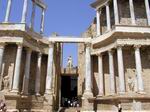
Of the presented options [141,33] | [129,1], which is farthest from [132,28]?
[129,1]

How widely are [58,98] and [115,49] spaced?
9620mm

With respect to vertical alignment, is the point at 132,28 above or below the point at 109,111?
above

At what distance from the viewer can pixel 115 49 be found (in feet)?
79.0

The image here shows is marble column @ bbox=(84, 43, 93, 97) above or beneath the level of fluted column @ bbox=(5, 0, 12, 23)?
beneath

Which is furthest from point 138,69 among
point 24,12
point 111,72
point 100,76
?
point 24,12

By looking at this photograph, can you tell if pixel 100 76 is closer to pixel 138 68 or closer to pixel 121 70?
pixel 121 70

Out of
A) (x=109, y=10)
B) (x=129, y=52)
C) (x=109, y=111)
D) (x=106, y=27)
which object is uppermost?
(x=109, y=10)

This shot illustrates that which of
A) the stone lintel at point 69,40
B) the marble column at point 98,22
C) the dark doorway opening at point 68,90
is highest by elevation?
the marble column at point 98,22

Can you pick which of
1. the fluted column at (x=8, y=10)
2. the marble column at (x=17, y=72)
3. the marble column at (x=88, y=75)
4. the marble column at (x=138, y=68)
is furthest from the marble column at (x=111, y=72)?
the fluted column at (x=8, y=10)

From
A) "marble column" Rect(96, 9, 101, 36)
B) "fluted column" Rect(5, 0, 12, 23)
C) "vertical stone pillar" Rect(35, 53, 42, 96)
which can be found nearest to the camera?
"vertical stone pillar" Rect(35, 53, 42, 96)

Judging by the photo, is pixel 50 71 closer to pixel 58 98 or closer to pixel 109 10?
pixel 58 98

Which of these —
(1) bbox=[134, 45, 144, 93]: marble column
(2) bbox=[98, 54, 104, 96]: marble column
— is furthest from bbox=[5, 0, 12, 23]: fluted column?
(1) bbox=[134, 45, 144, 93]: marble column

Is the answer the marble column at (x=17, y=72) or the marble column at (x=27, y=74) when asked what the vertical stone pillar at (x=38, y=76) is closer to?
the marble column at (x=27, y=74)

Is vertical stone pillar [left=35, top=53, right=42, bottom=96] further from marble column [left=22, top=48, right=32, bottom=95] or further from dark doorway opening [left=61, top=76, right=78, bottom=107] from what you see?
dark doorway opening [left=61, top=76, right=78, bottom=107]
